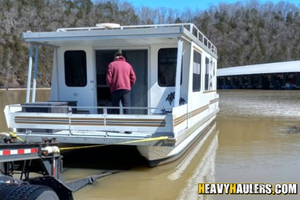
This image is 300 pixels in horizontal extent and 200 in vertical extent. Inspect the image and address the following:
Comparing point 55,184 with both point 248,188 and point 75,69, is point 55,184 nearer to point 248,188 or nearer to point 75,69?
point 248,188

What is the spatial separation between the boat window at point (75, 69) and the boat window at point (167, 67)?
1883mm

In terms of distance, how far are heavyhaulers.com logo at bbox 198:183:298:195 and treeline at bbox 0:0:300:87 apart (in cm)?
5768

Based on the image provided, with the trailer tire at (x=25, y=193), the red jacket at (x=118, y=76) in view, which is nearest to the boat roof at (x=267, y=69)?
the red jacket at (x=118, y=76)

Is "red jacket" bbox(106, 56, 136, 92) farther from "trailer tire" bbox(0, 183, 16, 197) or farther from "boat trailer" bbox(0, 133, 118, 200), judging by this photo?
"trailer tire" bbox(0, 183, 16, 197)

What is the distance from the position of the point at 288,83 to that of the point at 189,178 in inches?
1720

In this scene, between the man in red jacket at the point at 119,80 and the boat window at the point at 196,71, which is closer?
the man in red jacket at the point at 119,80

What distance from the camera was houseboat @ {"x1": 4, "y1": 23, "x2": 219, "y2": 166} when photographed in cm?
606

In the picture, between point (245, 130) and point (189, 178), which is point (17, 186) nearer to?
point (189, 178)

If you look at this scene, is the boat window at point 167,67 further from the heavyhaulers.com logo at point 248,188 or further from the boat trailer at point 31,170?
the boat trailer at point 31,170

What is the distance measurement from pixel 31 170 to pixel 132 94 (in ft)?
15.4

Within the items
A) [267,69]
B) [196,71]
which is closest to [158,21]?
[267,69]

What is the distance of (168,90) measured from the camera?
8.16 meters

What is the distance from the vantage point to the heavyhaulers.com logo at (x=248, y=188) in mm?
5408

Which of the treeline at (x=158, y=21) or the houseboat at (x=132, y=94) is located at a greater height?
the treeline at (x=158, y=21)
